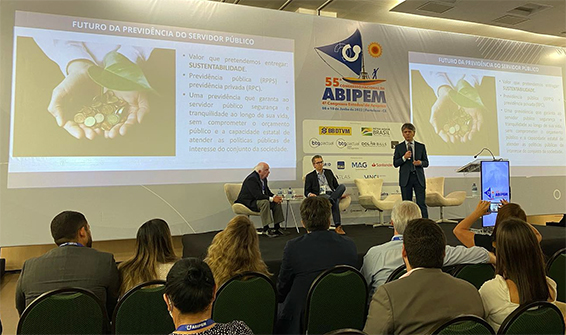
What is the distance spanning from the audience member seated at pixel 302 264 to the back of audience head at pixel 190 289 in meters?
1.14

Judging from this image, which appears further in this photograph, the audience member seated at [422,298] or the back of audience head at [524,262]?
the back of audience head at [524,262]

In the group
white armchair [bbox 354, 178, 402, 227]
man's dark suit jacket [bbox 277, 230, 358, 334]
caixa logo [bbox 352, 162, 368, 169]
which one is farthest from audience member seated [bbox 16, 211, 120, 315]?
caixa logo [bbox 352, 162, 368, 169]

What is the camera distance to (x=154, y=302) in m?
1.94

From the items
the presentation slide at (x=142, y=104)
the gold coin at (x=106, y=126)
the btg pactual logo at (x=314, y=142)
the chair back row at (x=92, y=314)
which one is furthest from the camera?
the btg pactual logo at (x=314, y=142)

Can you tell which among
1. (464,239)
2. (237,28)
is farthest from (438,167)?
(464,239)

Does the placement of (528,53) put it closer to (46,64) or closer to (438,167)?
(438,167)

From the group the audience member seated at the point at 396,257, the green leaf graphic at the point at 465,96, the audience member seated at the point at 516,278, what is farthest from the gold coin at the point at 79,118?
the green leaf graphic at the point at 465,96

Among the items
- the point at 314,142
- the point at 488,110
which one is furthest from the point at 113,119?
the point at 488,110

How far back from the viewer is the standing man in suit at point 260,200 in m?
5.15

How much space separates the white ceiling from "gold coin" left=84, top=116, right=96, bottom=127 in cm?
281

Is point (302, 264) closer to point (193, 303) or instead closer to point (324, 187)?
point (193, 303)

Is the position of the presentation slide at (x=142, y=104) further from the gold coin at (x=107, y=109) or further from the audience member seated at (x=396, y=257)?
the audience member seated at (x=396, y=257)

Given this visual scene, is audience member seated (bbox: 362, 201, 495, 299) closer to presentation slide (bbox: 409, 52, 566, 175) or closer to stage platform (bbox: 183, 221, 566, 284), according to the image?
stage platform (bbox: 183, 221, 566, 284)

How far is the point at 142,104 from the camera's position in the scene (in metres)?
5.34
